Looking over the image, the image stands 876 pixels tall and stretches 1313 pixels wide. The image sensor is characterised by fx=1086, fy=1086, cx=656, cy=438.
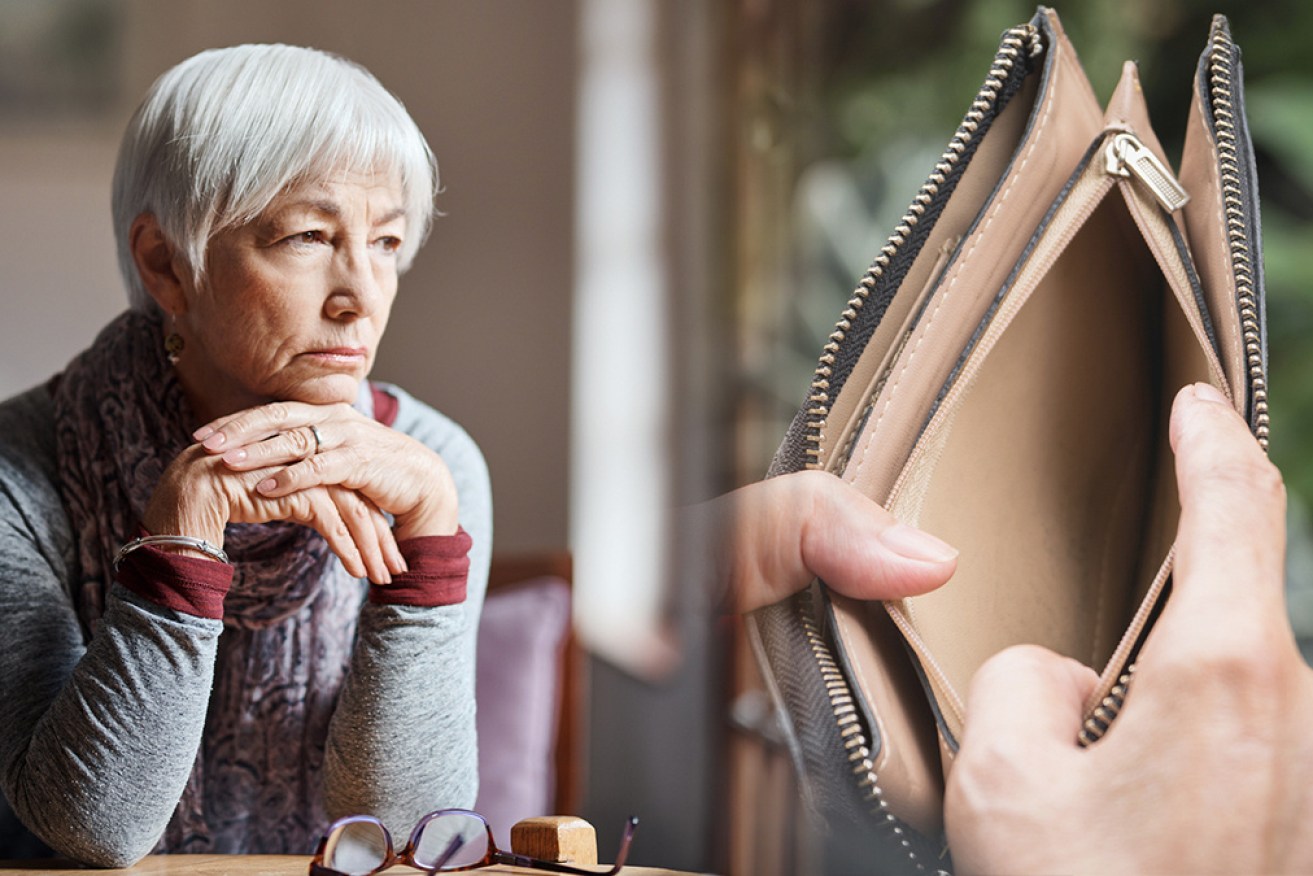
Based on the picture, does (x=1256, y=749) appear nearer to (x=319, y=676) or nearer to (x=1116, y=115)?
(x=1116, y=115)

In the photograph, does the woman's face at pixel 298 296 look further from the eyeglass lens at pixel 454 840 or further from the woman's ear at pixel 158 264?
the eyeglass lens at pixel 454 840

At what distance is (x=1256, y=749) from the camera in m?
0.33

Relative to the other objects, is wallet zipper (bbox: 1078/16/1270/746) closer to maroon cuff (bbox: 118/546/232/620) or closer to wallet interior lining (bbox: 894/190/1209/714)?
wallet interior lining (bbox: 894/190/1209/714)

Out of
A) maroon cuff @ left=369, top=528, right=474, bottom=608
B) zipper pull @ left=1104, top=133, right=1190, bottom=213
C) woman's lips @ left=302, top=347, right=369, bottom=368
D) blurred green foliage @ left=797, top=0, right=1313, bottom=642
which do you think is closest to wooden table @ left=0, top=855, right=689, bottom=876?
maroon cuff @ left=369, top=528, right=474, bottom=608

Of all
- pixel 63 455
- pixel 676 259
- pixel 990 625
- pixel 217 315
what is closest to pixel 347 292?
pixel 217 315

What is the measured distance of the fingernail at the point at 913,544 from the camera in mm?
409

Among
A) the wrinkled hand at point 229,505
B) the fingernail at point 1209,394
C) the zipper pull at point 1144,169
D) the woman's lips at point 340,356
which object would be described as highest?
the zipper pull at point 1144,169

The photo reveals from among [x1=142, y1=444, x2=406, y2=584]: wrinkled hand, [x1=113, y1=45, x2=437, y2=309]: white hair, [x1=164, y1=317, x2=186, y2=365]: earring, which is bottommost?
[x1=142, y1=444, x2=406, y2=584]: wrinkled hand

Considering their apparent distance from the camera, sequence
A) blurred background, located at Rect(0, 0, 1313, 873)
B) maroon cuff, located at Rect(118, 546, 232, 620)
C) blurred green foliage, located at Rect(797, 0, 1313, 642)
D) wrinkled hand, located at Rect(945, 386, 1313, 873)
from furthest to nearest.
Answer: blurred green foliage, located at Rect(797, 0, 1313, 642)
blurred background, located at Rect(0, 0, 1313, 873)
maroon cuff, located at Rect(118, 546, 232, 620)
wrinkled hand, located at Rect(945, 386, 1313, 873)

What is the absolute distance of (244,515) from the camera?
47cm

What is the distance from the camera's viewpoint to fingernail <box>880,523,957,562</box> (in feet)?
1.34

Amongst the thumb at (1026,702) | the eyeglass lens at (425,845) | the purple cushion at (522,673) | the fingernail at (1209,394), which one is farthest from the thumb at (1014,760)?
the purple cushion at (522,673)

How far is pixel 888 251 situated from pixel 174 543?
0.32 m

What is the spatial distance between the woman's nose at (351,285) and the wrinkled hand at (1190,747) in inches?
12.3
